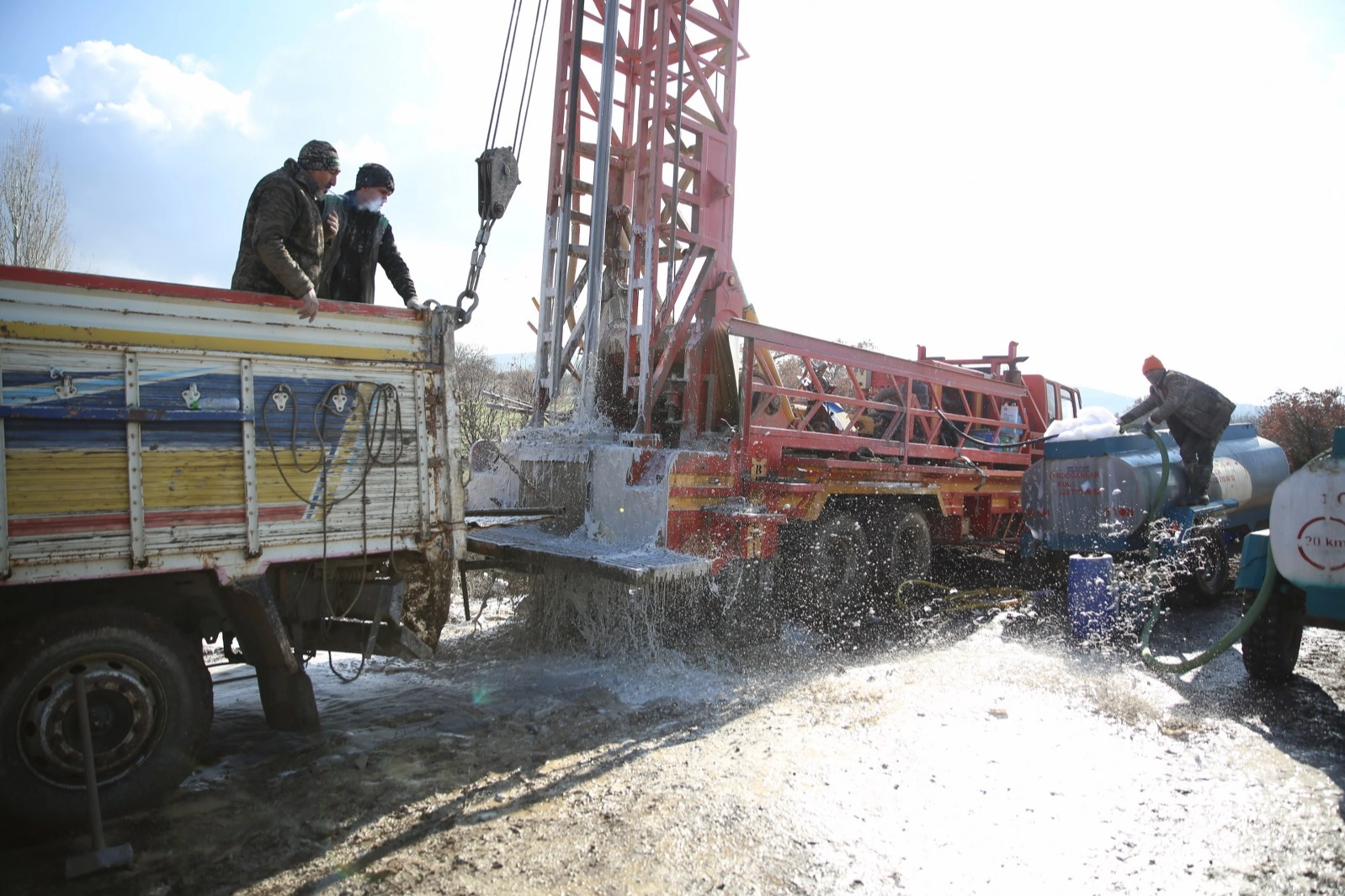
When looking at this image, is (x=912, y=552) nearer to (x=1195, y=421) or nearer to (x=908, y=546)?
(x=908, y=546)

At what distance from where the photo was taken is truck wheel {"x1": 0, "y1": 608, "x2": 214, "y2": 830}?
3.14m

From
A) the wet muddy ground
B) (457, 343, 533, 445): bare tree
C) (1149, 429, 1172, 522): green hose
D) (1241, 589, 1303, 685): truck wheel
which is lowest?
the wet muddy ground

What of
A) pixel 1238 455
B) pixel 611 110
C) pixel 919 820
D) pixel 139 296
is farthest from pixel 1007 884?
pixel 1238 455

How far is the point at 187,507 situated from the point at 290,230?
5.00ft

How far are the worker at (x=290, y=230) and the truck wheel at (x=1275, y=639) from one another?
19.9 feet

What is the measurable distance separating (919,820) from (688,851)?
1016 millimetres

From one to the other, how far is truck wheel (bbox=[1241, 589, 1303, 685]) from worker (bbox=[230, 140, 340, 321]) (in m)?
6.05

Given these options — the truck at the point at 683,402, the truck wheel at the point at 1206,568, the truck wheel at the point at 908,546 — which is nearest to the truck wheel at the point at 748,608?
the truck at the point at 683,402

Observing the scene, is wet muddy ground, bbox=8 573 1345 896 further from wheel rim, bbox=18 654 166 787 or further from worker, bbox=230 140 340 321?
worker, bbox=230 140 340 321

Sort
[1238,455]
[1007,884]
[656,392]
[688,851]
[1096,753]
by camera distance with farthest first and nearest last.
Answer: [1238,455] < [656,392] < [1096,753] < [688,851] < [1007,884]

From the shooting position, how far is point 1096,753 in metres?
4.26

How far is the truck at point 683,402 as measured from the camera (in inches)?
234

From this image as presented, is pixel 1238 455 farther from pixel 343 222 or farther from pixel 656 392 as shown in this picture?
pixel 343 222

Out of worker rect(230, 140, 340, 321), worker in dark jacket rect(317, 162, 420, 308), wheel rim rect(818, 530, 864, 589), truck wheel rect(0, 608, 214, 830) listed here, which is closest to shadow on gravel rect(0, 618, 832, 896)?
truck wheel rect(0, 608, 214, 830)
